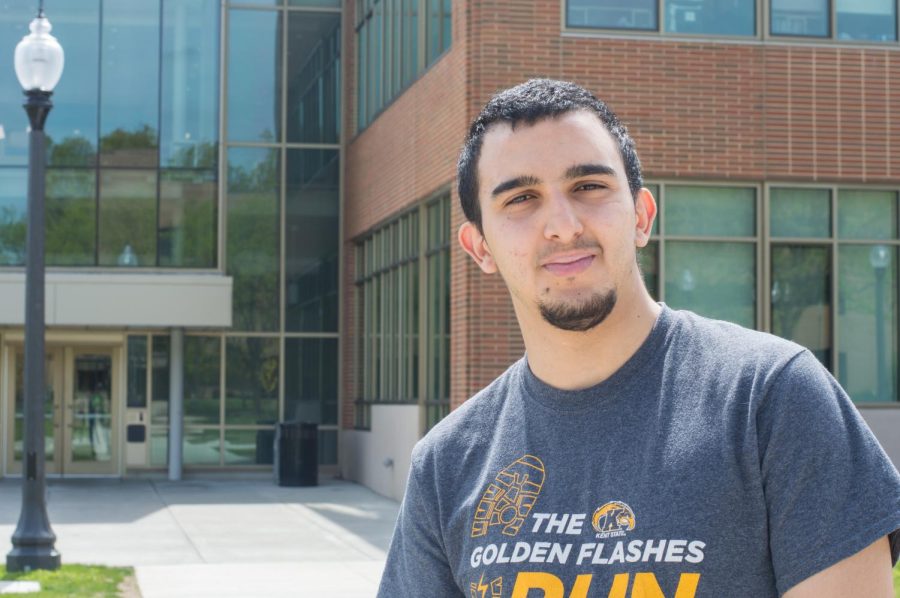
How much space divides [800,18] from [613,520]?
1428cm

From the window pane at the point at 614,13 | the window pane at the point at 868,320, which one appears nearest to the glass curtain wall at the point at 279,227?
the window pane at the point at 614,13

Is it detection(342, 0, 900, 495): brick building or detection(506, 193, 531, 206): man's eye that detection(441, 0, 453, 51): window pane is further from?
detection(506, 193, 531, 206): man's eye

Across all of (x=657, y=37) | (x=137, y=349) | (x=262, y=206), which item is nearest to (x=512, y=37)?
(x=657, y=37)

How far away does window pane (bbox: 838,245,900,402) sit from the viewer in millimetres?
15273

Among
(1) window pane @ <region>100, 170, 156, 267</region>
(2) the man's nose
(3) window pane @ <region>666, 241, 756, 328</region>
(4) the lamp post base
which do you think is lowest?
(4) the lamp post base

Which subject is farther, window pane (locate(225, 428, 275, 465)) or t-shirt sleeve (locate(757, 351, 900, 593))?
window pane (locate(225, 428, 275, 465))

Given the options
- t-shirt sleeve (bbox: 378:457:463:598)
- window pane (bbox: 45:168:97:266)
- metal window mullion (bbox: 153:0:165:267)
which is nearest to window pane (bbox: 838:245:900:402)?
metal window mullion (bbox: 153:0:165:267)

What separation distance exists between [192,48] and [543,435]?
71.9 feet

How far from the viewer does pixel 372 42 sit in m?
21.9

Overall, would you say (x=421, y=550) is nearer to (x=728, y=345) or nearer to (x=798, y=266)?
(x=728, y=345)

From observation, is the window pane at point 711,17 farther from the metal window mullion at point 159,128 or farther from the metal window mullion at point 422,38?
the metal window mullion at point 159,128

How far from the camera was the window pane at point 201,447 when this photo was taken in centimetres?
2345

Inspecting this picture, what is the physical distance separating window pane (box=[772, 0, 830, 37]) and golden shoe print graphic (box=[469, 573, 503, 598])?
1397 centimetres

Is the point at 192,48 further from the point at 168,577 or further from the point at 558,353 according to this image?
the point at 558,353
